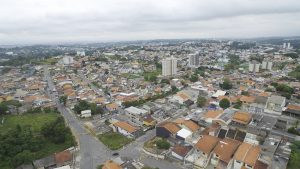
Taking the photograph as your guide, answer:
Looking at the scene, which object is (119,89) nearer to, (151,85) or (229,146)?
(151,85)

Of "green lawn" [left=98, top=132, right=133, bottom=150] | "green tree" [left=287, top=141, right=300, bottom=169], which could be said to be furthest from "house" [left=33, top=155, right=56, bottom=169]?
"green tree" [left=287, top=141, right=300, bottom=169]

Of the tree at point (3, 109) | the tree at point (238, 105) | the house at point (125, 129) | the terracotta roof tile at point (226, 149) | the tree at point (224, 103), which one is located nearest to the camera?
the terracotta roof tile at point (226, 149)

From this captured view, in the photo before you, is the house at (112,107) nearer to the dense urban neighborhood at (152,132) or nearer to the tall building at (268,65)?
the dense urban neighborhood at (152,132)

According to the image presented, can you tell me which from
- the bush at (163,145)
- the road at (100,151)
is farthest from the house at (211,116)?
the bush at (163,145)

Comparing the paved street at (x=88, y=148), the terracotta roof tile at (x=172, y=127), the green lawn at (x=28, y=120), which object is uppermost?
the terracotta roof tile at (x=172, y=127)

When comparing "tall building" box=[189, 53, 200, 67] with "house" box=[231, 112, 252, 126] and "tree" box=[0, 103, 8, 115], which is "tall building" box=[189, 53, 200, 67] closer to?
"house" box=[231, 112, 252, 126]

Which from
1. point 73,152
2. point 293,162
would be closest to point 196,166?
point 293,162

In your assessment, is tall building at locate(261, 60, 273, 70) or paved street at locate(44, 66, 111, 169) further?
tall building at locate(261, 60, 273, 70)
